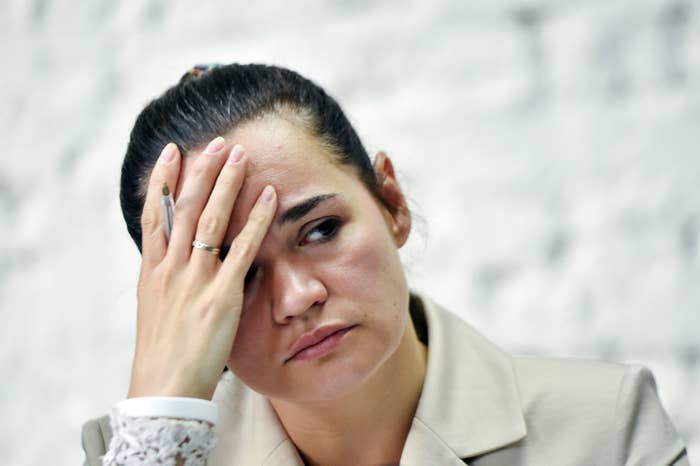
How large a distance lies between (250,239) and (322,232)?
11 cm

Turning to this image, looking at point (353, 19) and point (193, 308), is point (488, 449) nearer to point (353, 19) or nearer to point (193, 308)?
point (193, 308)

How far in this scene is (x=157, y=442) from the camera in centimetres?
110

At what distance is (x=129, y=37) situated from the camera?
7.02 ft

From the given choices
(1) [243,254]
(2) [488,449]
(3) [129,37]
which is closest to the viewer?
(1) [243,254]

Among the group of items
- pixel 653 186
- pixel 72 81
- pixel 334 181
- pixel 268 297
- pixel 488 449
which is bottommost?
pixel 488 449

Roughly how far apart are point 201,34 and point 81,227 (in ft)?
1.71

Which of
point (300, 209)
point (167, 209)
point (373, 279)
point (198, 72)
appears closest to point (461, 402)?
point (373, 279)

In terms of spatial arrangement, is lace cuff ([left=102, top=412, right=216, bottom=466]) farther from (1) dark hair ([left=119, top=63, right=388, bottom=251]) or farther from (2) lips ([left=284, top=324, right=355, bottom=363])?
(1) dark hair ([left=119, top=63, right=388, bottom=251])

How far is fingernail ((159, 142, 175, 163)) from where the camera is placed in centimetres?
121

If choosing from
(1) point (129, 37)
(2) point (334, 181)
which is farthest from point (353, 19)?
(2) point (334, 181)

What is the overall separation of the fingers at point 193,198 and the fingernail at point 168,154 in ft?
0.13

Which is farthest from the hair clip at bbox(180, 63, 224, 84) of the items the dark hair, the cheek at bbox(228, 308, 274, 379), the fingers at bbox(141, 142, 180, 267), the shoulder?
the shoulder

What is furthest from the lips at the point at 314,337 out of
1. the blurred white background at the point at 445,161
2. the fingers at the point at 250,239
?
the blurred white background at the point at 445,161

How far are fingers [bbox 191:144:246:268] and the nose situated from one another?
9 centimetres
